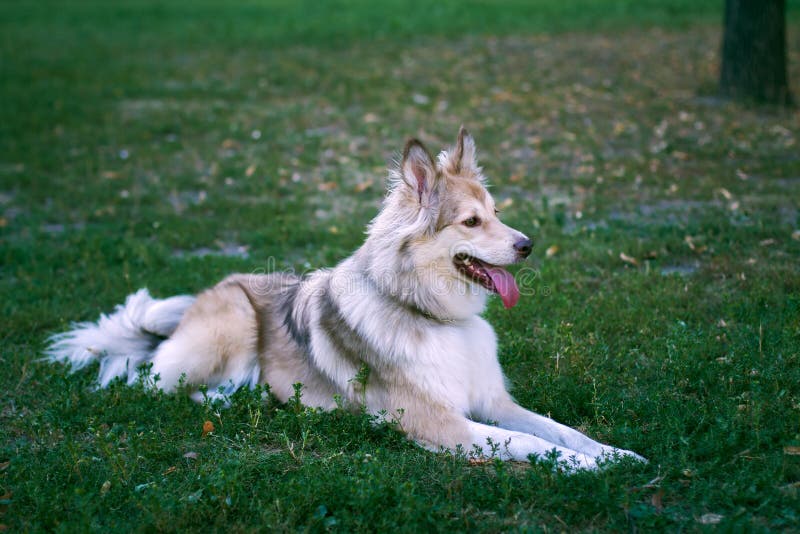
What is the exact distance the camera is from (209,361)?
5543mm

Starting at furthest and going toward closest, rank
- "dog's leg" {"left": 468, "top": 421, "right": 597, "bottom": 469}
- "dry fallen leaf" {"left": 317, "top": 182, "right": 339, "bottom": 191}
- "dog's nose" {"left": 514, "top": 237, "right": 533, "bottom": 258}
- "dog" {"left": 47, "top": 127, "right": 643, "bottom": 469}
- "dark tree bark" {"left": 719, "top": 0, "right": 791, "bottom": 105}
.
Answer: "dark tree bark" {"left": 719, "top": 0, "right": 791, "bottom": 105} → "dry fallen leaf" {"left": 317, "top": 182, "right": 339, "bottom": 191} → "dog's nose" {"left": 514, "top": 237, "right": 533, "bottom": 258} → "dog" {"left": 47, "top": 127, "right": 643, "bottom": 469} → "dog's leg" {"left": 468, "top": 421, "right": 597, "bottom": 469}

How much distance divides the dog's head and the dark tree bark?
9.07 m

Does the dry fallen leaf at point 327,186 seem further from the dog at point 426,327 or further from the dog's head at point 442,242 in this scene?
the dog's head at point 442,242

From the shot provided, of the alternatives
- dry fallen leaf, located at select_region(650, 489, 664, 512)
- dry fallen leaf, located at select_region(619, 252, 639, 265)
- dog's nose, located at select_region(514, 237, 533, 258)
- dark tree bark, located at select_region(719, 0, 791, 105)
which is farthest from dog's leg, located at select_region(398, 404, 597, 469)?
dark tree bark, located at select_region(719, 0, 791, 105)

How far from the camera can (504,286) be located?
4820 mm

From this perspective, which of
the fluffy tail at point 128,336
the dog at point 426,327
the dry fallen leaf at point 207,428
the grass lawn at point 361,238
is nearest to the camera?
the grass lawn at point 361,238

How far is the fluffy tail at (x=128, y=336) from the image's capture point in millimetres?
5871

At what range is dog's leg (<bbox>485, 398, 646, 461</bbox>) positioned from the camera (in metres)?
4.34

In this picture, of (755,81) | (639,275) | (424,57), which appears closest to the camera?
(639,275)

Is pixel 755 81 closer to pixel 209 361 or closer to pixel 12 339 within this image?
pixel 209 361

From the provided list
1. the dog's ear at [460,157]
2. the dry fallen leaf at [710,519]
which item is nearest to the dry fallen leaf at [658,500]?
the dry fallen leaf at [710,519]

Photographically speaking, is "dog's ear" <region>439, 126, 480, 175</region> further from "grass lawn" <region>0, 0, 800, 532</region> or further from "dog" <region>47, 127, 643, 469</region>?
"grass lawn" <region>0, 0, 800, 532</region>

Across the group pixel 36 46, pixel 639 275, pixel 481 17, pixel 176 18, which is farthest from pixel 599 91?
pixel 176 18

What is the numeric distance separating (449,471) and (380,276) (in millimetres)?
1351
